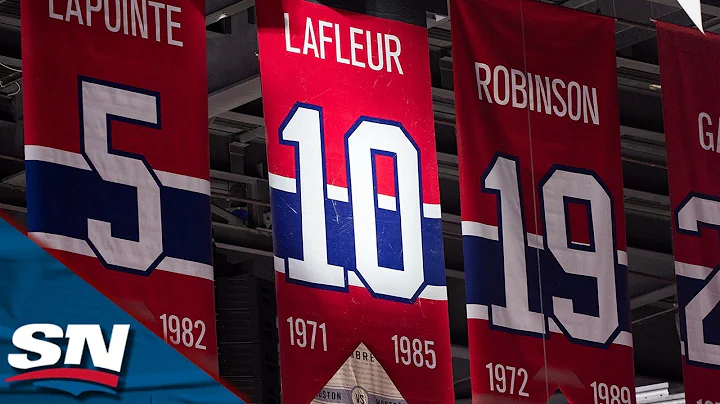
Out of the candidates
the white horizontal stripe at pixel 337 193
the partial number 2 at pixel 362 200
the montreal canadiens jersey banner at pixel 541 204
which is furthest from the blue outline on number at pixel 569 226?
the white horizontal stripe at pixel 337 193

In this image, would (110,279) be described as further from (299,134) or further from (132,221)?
(299,134)

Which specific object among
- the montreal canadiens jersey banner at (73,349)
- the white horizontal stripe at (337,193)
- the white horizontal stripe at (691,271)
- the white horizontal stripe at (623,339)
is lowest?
the montreal canadiens jersey banner at (73,349)

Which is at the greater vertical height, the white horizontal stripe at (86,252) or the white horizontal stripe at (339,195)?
the white horizontal stripe at (339,195)

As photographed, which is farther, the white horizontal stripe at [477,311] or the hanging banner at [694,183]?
the hanging banner at [694,183]

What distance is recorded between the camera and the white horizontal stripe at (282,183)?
661 centimetres

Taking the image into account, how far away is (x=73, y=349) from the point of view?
3.85m

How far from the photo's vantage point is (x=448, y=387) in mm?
6871

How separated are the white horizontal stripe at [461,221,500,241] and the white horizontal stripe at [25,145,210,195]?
4.34ft

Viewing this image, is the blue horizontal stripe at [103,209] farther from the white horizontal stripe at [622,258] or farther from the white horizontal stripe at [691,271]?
the white horizontal stripe at [691,271]

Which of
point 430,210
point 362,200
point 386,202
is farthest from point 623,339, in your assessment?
point 362,200

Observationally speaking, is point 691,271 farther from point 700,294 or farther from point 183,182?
point 183,182

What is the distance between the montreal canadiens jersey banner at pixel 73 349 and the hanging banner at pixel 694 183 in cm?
400

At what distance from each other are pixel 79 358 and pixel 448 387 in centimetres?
334

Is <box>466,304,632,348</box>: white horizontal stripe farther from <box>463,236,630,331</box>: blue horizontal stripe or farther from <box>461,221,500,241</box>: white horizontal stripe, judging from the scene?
<box>461,221,500,241</box>: white horizontal stripe
